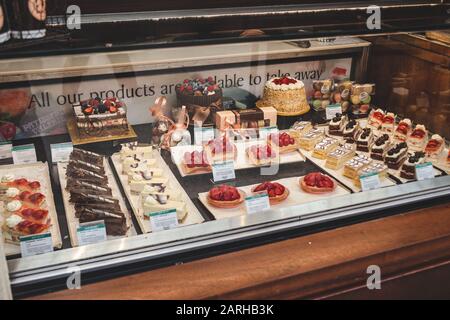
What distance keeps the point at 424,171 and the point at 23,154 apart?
219cm

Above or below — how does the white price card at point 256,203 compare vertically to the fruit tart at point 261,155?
above

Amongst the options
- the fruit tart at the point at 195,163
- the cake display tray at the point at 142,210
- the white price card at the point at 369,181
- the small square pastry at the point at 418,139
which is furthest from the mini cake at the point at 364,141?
the cake display tray at the point at 142,210

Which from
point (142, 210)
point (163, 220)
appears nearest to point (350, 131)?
point (142, 210)

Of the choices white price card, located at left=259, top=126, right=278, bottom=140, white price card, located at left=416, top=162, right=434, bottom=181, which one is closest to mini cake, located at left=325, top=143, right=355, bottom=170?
white price card, located at left=259, top=126, right=278, bottom=140

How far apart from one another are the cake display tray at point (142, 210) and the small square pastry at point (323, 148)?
0.94 metres

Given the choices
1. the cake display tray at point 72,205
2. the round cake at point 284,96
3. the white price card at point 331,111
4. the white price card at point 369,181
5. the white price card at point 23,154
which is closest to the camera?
the cake display tray at point 72,205

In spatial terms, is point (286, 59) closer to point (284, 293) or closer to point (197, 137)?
point (197, 137)

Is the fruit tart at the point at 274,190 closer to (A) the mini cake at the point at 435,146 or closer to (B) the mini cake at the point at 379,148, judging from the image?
(B) the mini cake at the point at 379,148

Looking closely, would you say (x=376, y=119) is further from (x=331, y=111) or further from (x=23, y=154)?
(x=23, y=154)

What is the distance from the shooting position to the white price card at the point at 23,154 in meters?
2.86

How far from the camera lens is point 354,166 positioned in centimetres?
300

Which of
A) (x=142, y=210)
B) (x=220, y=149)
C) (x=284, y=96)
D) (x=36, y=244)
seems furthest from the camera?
Result: (x=284, y=96)

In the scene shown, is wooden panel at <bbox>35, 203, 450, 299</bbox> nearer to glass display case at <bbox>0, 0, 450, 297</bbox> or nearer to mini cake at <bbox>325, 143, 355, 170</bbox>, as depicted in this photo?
glass display case at <bbox>0, 0, 450, 297</bbox>

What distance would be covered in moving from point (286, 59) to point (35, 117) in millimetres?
1696
